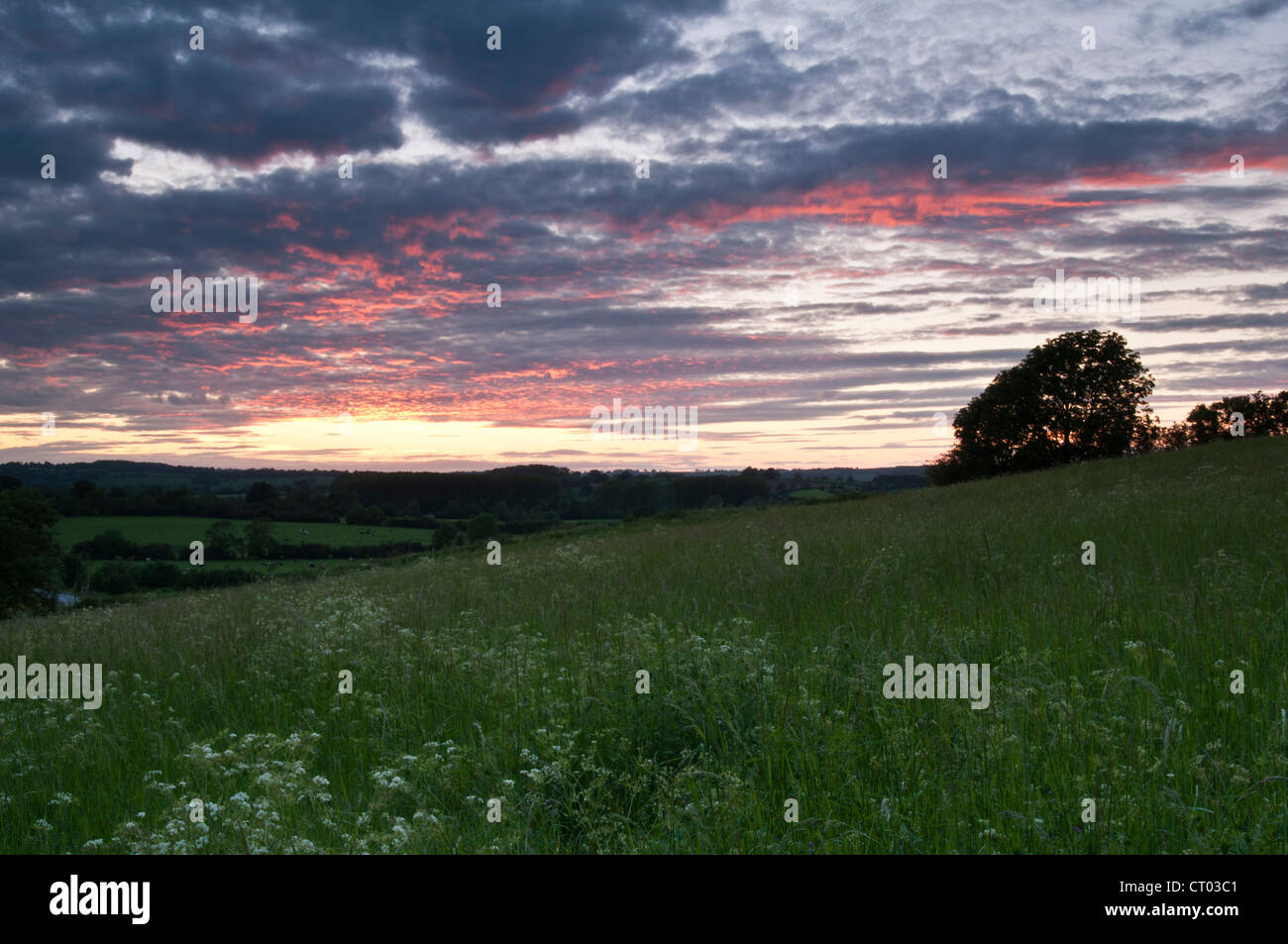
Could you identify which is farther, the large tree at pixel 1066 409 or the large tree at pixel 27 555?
the large tree at pixel 1066 409

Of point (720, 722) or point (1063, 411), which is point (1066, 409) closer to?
point (1063, 411)

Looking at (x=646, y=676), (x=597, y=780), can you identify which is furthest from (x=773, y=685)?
(x=597, y=780)

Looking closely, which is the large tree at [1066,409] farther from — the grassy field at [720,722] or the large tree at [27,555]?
the large tree at [27,555]

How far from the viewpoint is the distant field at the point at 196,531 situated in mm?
32719

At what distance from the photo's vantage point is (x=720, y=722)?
4734 millimetres

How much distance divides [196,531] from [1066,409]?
186 ft

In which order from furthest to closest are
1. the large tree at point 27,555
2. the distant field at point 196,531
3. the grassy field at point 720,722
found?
the large tree at point 27,555
the distant field at point 196,531
the grassy field at point 720,722

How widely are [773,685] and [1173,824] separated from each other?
239 cm

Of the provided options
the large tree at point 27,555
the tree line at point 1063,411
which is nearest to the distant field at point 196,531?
the large tree at point 27,555

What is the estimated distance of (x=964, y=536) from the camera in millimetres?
11484

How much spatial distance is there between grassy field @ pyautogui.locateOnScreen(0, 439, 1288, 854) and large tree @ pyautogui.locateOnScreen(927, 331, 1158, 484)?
4774 cm

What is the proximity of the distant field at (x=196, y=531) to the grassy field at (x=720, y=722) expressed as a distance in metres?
26.0

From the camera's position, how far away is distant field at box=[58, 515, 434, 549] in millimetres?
32719

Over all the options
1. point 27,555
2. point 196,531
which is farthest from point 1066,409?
point 27,555
